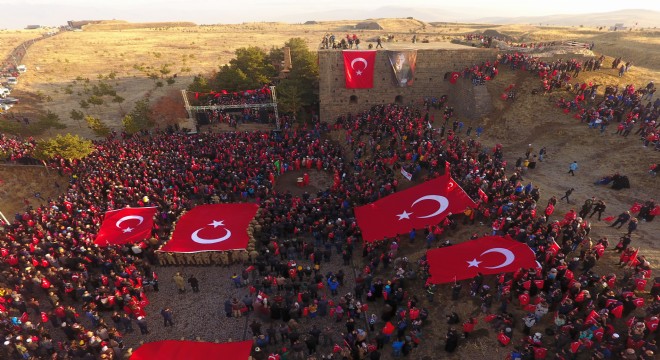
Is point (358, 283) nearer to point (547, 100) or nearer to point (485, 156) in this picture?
point (485, 156)

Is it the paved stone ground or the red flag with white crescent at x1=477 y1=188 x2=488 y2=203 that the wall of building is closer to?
the red flag with white crescent at x1=477 y1=188 x2=488 y2=203

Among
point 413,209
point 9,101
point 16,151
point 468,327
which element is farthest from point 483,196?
point 9,101

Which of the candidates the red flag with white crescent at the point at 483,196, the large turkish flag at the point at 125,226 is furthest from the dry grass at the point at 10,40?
the red flag with white crescent at the point at 483,196

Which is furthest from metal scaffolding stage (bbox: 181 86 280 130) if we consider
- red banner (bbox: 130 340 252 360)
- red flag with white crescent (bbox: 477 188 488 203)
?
red banner (bbox: 130 340 252 360)

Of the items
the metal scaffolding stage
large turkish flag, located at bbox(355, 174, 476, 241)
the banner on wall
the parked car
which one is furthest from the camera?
the parked car

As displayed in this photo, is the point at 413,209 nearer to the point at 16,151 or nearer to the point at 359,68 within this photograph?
the point at 359,68

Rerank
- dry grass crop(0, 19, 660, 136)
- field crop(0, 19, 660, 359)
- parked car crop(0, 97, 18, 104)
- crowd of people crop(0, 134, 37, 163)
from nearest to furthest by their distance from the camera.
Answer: field crop(0, 19, 660, 359)
crowd of people crop(0, 134, 37, 163)
parked car crop(0, 97, 18, 104)
dry grass crop(0, 19, 660, 136)

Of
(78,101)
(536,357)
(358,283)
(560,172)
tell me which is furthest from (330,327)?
(78,101)
